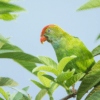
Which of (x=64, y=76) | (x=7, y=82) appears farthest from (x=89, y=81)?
(x=7, y=82)

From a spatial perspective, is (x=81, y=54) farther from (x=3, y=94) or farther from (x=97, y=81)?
(x=3, y=94)

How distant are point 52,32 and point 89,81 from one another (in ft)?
0.65

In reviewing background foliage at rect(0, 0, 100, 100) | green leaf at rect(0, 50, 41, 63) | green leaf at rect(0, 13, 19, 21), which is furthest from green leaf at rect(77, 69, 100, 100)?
green leaf at rect(0, 13, 19, 21)

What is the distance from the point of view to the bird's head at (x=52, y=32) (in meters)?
0.47

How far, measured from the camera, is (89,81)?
0.33 metres

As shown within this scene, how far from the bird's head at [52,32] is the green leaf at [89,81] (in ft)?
0.58

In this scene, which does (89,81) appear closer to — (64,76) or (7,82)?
(64,76)

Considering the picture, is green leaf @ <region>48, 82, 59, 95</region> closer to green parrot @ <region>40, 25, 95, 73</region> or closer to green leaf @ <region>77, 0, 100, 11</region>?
green parrot @ <region>40, 25, 95, 73</region>

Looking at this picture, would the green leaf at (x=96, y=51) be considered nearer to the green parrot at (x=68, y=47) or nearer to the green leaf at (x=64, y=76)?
the green parrot at (x=68, y=47)

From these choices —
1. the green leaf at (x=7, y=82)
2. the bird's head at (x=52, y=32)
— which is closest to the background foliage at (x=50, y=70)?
the green leaf at (x=7, y=82)

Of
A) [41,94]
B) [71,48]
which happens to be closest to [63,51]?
[71,48]

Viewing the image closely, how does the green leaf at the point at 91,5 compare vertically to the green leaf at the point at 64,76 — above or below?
above

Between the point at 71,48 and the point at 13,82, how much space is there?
0.55 ft

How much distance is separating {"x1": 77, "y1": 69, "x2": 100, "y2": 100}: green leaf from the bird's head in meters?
→ 0.18
